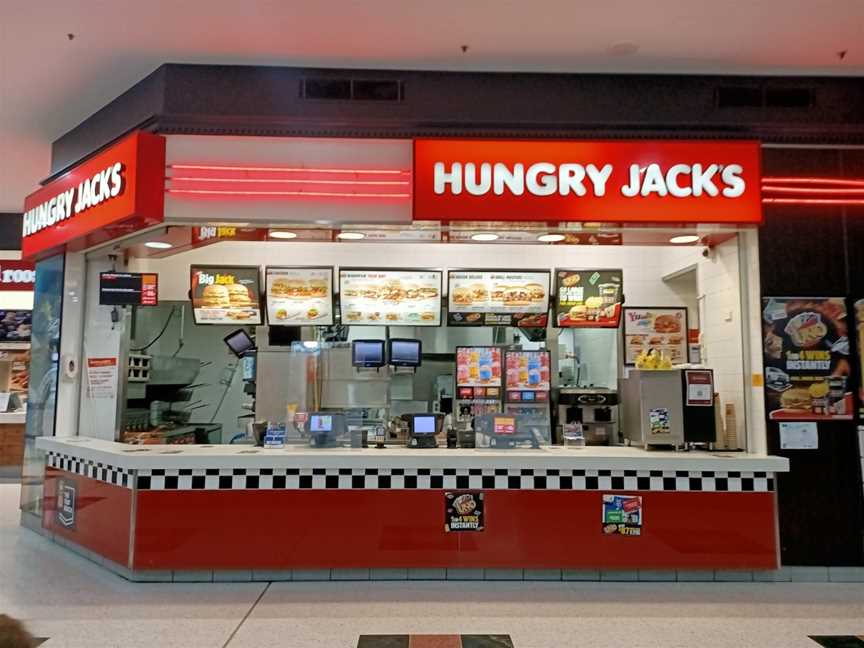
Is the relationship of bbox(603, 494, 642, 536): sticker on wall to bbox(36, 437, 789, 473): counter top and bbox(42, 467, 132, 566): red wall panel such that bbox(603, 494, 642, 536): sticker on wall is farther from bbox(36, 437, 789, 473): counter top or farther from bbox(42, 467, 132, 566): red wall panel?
bbox(42, 467, 132, 566): red wall panel

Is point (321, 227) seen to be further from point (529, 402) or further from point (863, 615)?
point (863, 615)

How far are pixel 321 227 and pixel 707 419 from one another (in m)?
3.08

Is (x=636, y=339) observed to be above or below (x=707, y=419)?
above

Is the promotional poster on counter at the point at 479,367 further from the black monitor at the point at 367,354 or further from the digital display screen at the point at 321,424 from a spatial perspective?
the digital display screen at the point at 321,424

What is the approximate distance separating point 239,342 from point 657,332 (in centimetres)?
442

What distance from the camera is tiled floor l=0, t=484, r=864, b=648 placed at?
327 cm

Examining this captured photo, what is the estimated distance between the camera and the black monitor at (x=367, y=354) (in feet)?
19.5

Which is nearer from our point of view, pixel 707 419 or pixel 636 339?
pixel 707 419

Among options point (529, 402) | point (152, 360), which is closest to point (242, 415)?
point (152, 360)

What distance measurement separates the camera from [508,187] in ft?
14.3

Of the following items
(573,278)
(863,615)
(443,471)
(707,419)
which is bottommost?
(863,615)

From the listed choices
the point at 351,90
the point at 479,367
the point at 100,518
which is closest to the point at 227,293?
the point at 100,518

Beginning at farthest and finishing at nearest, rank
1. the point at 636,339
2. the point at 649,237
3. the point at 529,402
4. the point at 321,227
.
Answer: the point at 636,339
the point at 529,402
the point at 649,237
the point at 321,227

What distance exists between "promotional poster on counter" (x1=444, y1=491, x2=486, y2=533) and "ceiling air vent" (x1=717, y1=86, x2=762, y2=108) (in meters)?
3.38
